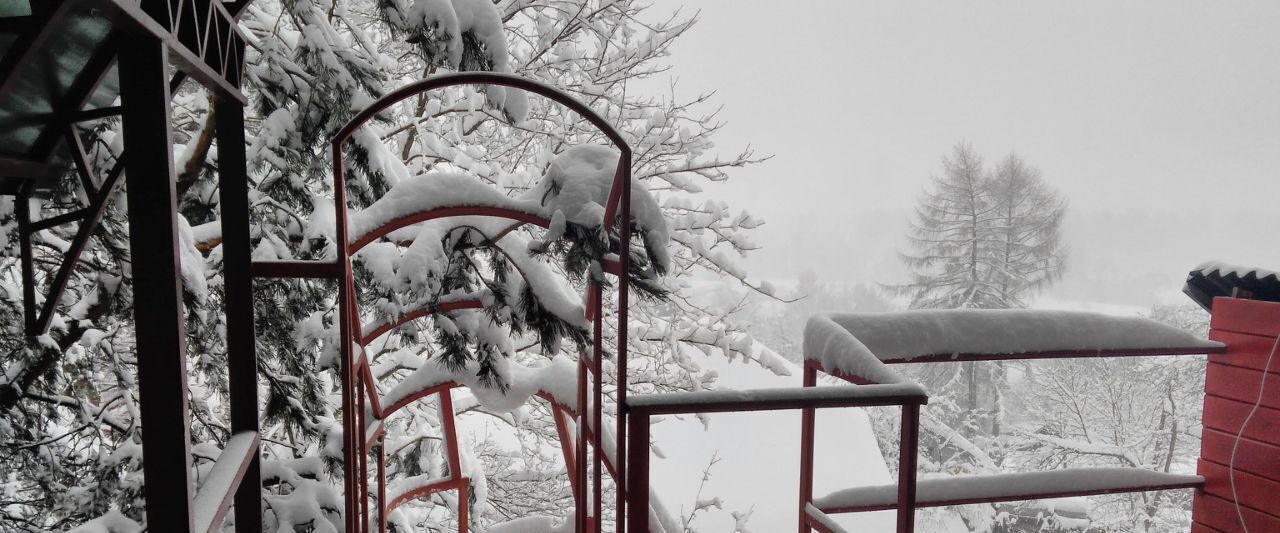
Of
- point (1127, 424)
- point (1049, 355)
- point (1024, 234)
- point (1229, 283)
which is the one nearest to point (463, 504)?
point (1049, 355)

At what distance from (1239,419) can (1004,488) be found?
978 mm

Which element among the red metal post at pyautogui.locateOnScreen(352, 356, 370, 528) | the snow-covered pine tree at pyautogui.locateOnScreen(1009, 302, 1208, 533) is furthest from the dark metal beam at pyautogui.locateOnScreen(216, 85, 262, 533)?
the snow-covered pine tree at pyautogui.locateOnScreen(1009, 302, 1208, 533)

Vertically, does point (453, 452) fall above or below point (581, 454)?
below

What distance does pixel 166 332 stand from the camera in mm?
903

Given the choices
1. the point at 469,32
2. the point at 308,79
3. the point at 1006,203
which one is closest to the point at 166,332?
the point at 469,32

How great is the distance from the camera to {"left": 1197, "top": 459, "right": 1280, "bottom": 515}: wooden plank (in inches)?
86.1

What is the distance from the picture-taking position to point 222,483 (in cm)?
126

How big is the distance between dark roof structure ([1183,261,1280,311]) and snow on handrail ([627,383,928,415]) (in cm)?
186

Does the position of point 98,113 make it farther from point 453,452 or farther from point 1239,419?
point 1239,419

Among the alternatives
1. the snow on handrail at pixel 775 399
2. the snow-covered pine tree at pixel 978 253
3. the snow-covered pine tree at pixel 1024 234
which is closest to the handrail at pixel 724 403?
the snow on handrail at pixel 775 399

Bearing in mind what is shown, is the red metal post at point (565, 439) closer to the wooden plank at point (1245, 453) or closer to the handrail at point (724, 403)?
the handrail at point (724, 403)

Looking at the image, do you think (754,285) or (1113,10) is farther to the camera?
(1113,10)

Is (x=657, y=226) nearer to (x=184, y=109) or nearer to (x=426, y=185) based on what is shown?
(x=426, y=185)

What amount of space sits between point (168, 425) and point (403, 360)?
3.81 m
